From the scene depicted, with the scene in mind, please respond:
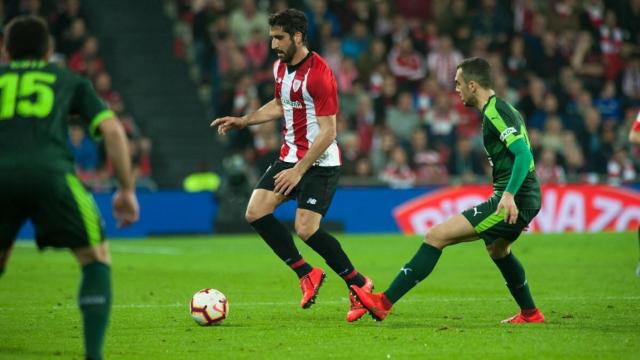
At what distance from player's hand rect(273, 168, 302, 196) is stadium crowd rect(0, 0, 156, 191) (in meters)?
11.0

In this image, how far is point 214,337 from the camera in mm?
7855

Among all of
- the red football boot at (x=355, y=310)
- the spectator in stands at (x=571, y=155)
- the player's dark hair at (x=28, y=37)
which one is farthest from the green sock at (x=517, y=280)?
the spectator in stands at (x=571, y=155)

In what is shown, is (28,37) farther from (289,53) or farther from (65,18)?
(65,18)

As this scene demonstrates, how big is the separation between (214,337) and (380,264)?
21.8ft

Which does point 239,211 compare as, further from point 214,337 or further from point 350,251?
point 214,337

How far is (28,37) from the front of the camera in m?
5.86

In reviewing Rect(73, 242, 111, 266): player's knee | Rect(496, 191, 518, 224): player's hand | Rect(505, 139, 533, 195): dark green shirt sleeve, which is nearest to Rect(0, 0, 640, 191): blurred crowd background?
Rect(505, 139, 533, 195): dark green shirt sleeve

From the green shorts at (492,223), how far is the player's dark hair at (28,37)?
359 cm

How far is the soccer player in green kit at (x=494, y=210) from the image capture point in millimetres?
8039

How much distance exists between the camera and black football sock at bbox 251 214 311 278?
9250mm

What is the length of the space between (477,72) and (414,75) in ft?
47.8

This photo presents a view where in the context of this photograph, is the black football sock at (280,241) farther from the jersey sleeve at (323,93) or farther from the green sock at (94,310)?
the green sock at (94,310)

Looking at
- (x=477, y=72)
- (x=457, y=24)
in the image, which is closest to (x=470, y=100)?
(x=477, y=72)

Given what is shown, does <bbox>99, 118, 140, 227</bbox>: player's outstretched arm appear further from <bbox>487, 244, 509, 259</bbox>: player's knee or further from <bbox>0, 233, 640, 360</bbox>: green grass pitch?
<bbox>487, 244, 509, 259</bbox>: player's knee
